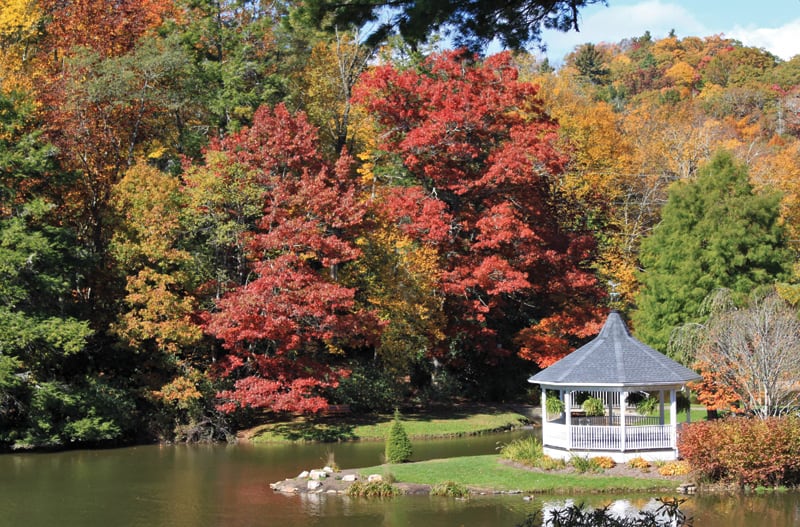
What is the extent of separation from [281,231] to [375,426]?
6.84 meters

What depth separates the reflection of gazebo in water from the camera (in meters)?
20.9

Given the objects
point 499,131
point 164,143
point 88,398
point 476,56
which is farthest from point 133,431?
point 476,56

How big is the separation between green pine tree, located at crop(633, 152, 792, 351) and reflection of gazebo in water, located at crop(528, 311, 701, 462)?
689cm

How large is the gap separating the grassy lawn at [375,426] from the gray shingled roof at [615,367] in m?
7.03

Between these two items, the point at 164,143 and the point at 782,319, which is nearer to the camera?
the point at 782,319

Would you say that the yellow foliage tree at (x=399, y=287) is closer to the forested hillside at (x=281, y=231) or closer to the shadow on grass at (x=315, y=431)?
the forested hillside at (x=281, y=231)

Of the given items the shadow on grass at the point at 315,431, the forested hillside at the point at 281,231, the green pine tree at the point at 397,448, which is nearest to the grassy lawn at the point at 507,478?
the green pine tree at the point at 397,448

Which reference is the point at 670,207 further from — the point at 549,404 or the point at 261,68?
the point at 261,68

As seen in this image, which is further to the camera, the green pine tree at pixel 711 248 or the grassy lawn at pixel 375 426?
the green pine tree at pixel 711 248

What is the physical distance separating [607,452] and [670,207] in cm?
1271

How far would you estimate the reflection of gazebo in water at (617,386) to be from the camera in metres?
20.9

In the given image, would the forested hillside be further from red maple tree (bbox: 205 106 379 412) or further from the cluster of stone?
the cluster of stone

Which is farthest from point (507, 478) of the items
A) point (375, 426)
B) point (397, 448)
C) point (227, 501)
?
point (375, 426)

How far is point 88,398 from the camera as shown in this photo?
26484mm
